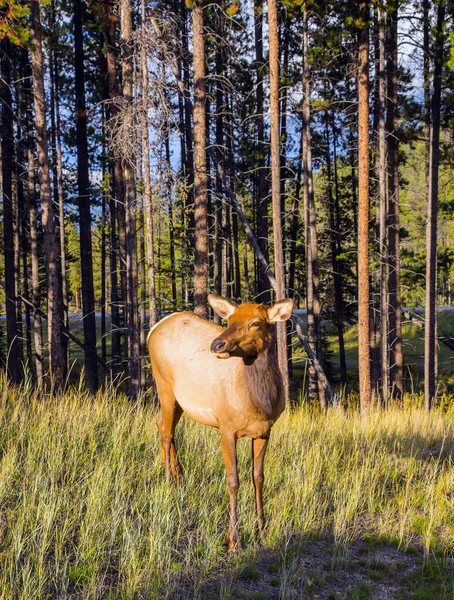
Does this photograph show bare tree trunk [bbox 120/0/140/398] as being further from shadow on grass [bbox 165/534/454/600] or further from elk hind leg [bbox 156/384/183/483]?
shadow on grass [bbox 165/534/454/600]

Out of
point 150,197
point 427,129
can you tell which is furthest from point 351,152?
point 150,197

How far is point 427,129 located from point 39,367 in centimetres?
1641

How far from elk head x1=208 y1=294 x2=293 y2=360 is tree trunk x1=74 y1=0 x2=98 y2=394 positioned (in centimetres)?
1292

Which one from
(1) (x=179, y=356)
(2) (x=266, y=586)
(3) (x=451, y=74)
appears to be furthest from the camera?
(3) (x=451, y=74)

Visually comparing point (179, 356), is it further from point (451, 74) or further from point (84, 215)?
point (451, 74)

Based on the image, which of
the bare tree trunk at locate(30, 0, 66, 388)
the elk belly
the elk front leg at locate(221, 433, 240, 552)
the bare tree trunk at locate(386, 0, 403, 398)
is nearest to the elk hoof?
the elk front leg at locate(221, 433, 240, 552)

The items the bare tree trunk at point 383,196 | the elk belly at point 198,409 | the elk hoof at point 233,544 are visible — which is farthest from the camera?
the bare tree trunk at point 383,196

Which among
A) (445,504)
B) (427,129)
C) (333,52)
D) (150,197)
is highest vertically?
(333,52)

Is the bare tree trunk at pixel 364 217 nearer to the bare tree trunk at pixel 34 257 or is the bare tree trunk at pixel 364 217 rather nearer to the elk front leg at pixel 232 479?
the elk front leg at pixel 232 479

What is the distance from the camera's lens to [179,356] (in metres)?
5.83

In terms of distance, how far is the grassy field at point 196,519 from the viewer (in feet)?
14.4

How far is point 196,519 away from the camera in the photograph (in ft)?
18.1

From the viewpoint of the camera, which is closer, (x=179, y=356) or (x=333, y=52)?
(x=179, y=356)

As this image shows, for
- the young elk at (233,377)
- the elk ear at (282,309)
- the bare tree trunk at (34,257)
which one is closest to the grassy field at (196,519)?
the young elk at (233,377)
